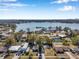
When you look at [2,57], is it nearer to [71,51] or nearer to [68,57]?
[68,57]

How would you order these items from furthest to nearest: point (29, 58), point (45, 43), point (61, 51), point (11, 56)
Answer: point (45, 43), point (61, 51), point (11, 56), point (29, 58)

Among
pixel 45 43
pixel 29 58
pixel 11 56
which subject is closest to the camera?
pixel 29 58

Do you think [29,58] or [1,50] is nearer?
[29,58]

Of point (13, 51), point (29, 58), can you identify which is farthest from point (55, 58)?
point (13, 51)

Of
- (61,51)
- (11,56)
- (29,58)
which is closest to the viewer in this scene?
(29,58)

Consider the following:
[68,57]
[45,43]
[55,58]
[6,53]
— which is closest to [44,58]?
[55,58]

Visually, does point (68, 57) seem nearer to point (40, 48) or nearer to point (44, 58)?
point (44, 58)

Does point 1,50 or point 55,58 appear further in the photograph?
point 1,50

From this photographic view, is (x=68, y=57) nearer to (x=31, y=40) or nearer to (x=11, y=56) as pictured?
(x=11, y=56)
